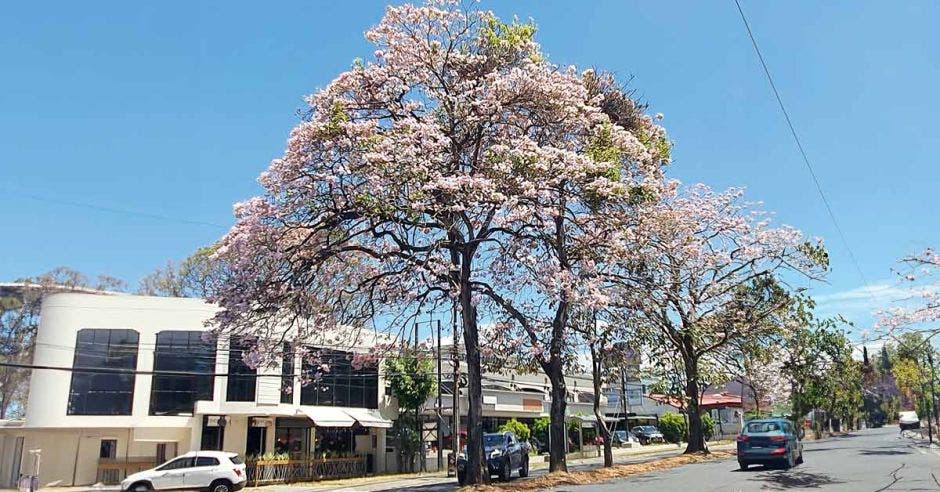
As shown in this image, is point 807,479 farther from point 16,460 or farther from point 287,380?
point 16,460

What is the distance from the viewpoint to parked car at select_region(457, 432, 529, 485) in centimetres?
2681

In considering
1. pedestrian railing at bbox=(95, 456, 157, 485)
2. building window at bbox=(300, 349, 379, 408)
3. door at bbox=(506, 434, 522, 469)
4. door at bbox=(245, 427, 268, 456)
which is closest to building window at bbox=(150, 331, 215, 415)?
pedestrian railing at bbox=(95, 456, 157, 485)

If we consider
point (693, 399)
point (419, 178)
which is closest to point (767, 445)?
point (693, 399)

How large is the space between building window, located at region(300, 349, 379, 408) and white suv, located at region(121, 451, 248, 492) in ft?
30.5

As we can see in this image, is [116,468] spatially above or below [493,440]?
below

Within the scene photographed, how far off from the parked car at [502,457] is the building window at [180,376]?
14168mm

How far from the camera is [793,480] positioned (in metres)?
19.2

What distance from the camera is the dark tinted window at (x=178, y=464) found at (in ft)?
86.8

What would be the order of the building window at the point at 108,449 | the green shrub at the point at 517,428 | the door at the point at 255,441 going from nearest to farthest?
the building window at the point at 108,449, the door at the point at 255,441, the green shrub at the point at 517,428

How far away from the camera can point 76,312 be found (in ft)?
112

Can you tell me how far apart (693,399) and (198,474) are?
70.3 feet

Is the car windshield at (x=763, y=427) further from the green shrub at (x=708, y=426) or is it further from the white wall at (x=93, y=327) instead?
the green shrub at (x=708, y=426)

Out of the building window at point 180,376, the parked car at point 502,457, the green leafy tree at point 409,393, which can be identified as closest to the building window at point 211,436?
the building window at point 180,376

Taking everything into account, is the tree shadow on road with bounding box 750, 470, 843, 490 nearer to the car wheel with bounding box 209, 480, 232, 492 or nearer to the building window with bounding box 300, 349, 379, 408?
the car wheel with bounding box 209, 480, 232, 492
